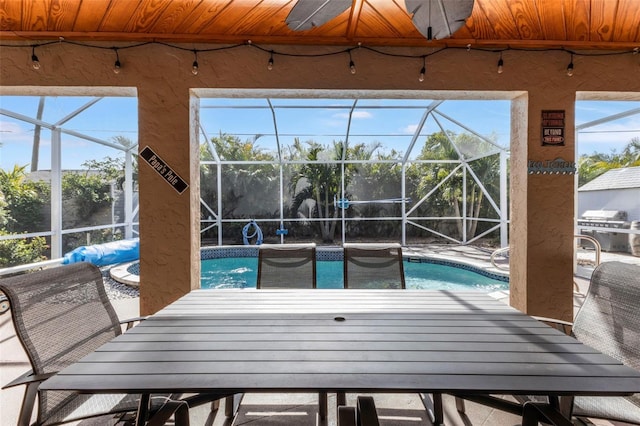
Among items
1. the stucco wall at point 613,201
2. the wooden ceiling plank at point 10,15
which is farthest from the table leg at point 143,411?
the stucco wall at point 613,201

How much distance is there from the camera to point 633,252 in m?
5.14

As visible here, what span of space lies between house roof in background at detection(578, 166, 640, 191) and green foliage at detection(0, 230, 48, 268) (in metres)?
10.1

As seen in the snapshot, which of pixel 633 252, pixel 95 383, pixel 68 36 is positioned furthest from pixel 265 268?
pixel 633 252

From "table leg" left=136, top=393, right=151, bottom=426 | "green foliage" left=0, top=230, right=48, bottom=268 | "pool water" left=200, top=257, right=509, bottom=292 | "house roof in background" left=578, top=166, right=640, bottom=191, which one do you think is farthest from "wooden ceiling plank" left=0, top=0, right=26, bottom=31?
"house roof in background" left=578, top=166, right=640, bottom=191

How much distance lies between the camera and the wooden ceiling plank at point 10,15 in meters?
2.29

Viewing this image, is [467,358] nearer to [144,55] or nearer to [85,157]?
[144,55]

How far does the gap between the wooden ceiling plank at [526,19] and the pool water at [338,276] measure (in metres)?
3.94

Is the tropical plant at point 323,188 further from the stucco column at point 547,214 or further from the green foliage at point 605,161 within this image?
the stucco column at point 547,214

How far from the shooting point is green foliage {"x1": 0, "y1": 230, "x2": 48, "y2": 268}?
493cm

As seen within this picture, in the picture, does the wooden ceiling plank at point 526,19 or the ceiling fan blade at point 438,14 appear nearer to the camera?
the ceiling fan blade at point 438,14

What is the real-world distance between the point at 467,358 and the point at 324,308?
0.79m

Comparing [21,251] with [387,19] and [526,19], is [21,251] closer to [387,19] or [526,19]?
[387,19]

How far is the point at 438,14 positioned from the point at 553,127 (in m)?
1.87

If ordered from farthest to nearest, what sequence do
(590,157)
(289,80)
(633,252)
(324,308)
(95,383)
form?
(590,157) → (633,252) → (289,80) → (324,308) → (95,383)
